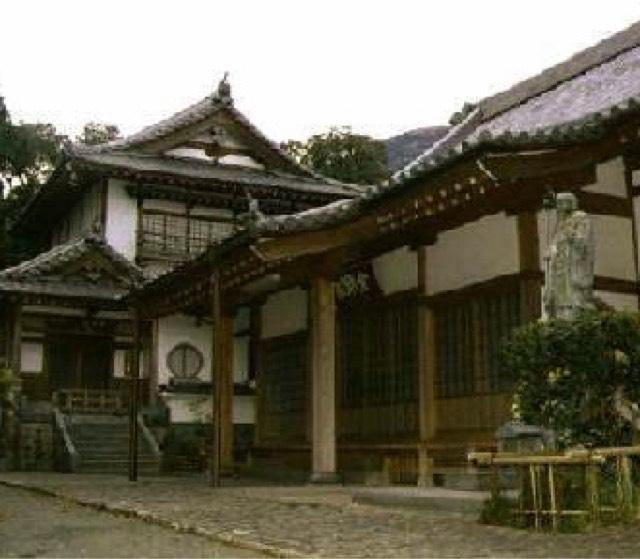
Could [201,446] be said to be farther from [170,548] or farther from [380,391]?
[170,548]

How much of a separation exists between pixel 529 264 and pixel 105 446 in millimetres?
13160

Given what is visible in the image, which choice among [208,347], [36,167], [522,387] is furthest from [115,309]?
[522,387]

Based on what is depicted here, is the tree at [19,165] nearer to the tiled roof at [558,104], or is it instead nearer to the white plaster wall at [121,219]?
the white plaster wall at [121,219]

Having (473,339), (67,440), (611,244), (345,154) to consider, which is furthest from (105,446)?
(345,154)

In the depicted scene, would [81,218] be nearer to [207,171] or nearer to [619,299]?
[207,171]

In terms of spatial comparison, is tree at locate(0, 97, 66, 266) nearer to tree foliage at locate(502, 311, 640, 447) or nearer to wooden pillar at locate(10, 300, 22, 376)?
wooden pillar at locate(10, 300, 22, 376)

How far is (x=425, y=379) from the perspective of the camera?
45.9ft

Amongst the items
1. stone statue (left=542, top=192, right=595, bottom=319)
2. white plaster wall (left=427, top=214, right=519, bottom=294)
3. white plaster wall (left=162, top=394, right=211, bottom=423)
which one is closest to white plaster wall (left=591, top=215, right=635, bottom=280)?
white plaster wall (left=427, top=214, right=519, bottom=294)

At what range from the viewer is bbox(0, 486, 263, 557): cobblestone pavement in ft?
23.5

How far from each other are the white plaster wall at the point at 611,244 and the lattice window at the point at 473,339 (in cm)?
99

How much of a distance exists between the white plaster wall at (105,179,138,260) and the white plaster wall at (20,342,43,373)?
11.6 feet

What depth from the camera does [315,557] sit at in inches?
251

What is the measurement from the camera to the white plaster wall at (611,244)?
11812 millimetres

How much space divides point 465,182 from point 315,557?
607 cm
